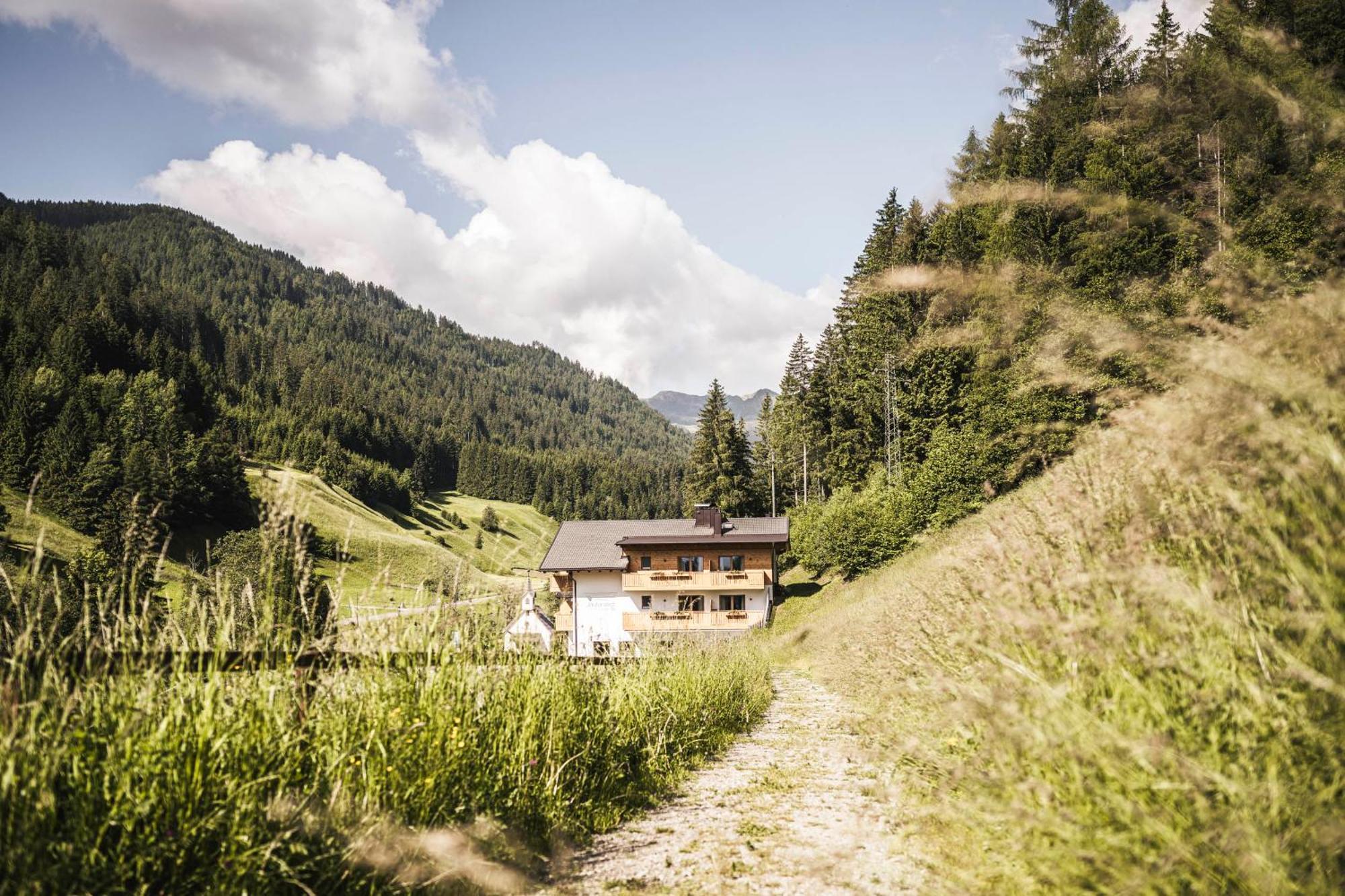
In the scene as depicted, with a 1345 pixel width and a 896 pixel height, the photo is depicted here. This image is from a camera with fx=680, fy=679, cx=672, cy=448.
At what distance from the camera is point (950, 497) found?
96.3 feet

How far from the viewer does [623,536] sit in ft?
134

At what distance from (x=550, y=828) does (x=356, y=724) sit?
4.95 ft

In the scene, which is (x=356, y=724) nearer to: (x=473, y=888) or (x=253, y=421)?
(x=473, y=888)

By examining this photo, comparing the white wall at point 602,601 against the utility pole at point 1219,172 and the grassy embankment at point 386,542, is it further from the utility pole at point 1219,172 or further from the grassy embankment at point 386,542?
the utility pole at point 1219,172

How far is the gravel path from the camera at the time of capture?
351 centimetres

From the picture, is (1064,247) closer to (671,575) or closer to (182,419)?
(671,575)

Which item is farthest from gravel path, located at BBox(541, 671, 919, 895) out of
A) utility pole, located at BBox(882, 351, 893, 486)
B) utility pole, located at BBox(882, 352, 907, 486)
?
utility pole, located at BBox(882, 351, 893, 486)

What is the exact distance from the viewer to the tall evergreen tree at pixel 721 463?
57.2 m

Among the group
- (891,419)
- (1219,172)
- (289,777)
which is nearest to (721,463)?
(891,419)

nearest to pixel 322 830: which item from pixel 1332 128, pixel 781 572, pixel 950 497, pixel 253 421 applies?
pixel 1332 128

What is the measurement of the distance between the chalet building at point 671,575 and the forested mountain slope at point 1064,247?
4.11m

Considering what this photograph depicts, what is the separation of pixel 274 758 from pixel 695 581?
35.1m

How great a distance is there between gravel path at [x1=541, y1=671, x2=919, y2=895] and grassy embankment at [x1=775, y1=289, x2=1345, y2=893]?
0.40 m

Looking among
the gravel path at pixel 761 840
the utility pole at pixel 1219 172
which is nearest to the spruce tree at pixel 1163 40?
the utility pole at pixel 1219 172
